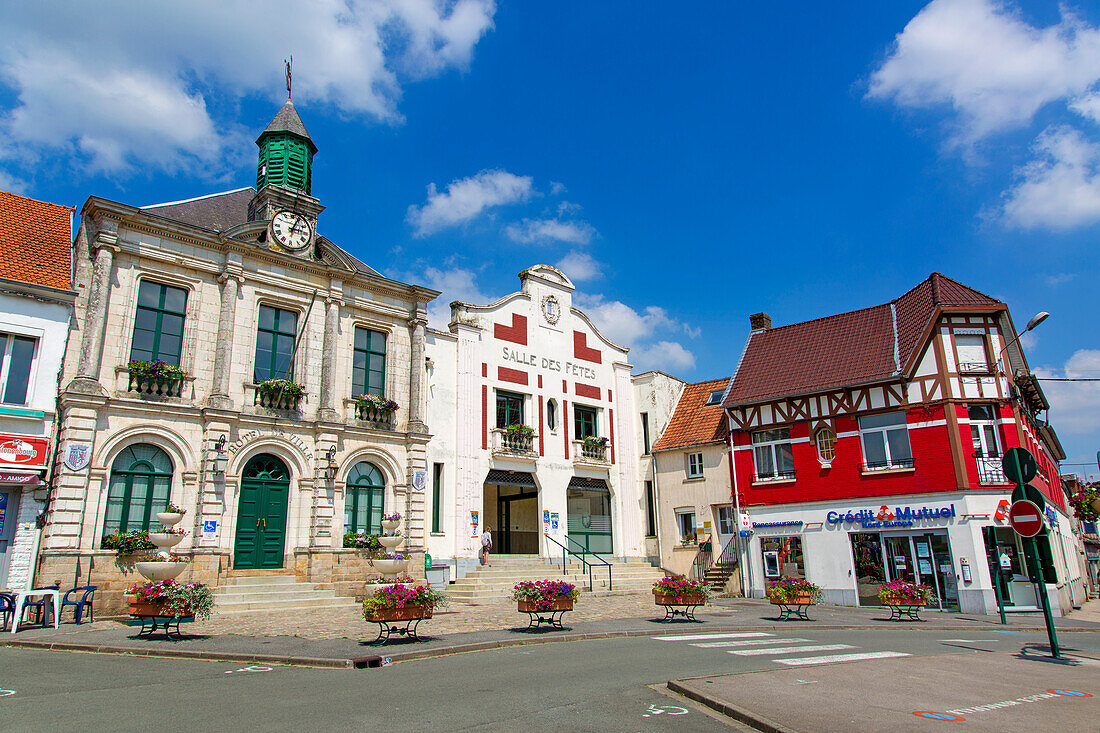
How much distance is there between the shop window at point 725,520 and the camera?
86.2ft

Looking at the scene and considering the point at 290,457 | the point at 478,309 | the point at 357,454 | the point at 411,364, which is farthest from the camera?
the point at 478,309

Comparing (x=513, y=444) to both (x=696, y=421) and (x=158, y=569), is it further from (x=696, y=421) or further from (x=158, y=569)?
(x=158, y=569)

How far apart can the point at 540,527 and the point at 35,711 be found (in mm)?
20137

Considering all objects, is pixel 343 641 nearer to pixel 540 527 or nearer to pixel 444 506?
pixel 444 506

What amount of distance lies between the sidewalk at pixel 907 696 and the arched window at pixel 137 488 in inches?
578

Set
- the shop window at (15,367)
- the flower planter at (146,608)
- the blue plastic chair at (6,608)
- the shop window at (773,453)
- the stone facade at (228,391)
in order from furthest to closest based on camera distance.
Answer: the shop window at (773,453), the stone facade at (228,391), the shop window at (15,367), the blue plastic chair at (6,608), the flower planter at (146,608)

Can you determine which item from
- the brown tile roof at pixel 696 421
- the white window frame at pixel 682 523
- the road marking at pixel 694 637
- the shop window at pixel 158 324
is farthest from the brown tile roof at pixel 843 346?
the shop window at pixel 158 324

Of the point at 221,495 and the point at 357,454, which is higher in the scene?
the point at 357,454

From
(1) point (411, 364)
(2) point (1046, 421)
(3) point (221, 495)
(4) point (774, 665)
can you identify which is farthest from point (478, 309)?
(2) point (1046, 421)

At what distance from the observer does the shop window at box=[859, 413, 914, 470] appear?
22375 mm

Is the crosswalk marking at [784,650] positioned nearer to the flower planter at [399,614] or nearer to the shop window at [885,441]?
the flower planter at [399,614]

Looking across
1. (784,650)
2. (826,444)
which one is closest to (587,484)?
(826,444)

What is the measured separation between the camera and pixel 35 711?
23.1 feet

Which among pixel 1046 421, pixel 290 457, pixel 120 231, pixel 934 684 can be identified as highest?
pixel 120 231
